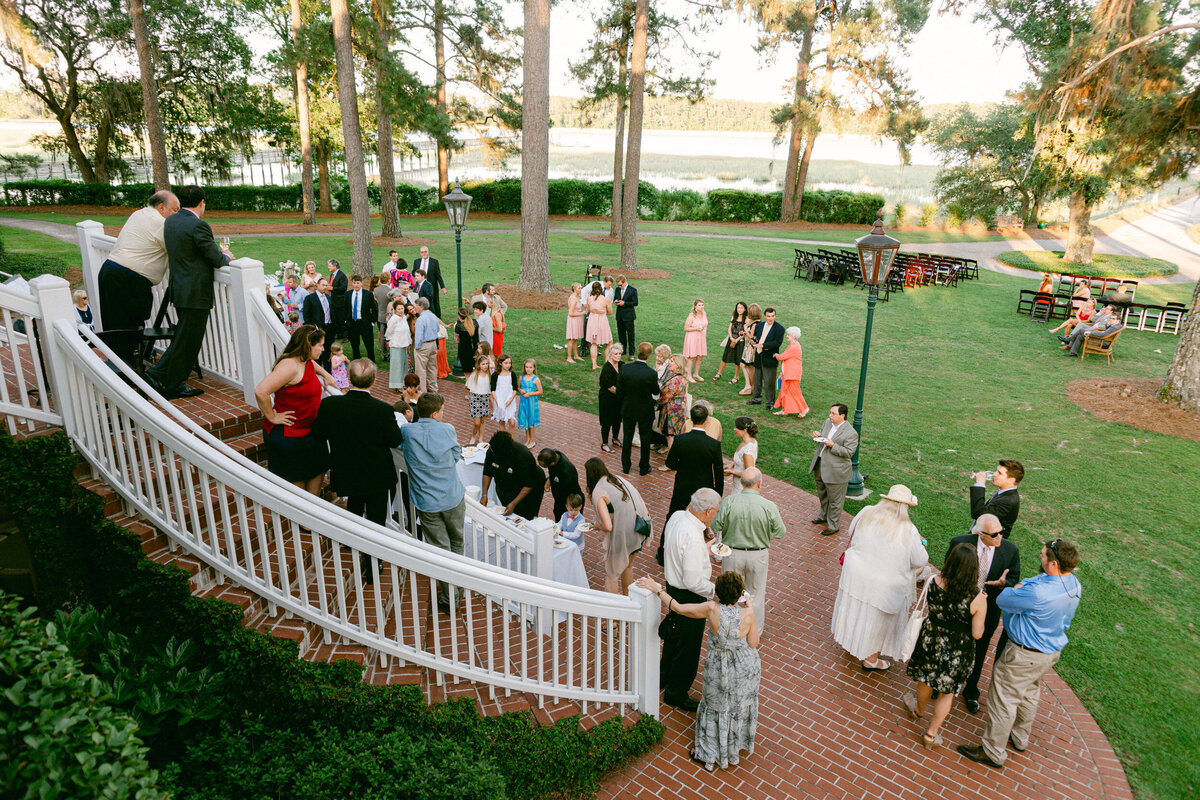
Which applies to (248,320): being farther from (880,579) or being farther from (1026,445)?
(1026,445)

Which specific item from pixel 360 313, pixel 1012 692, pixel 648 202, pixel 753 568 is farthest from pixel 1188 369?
pixel 648 202

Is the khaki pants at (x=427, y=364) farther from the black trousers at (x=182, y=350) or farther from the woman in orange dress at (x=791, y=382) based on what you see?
the woman in orange dress at (x=791, y=382)

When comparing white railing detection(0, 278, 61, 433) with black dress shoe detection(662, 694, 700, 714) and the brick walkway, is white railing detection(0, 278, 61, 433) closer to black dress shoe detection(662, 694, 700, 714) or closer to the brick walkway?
the brick walkway

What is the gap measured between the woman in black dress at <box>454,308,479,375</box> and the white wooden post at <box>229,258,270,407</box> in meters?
6.60

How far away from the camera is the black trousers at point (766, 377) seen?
12.9 meters

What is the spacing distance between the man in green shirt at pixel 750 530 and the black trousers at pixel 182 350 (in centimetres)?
471

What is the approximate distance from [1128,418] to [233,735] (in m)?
15.1

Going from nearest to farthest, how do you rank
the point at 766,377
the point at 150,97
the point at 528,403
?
the point at 528,403
the point at 766,377
the point at 150,97

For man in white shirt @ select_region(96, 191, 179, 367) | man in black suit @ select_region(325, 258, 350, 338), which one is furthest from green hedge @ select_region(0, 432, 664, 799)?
man in black suit @ select_region(325, 258, 350, 338)

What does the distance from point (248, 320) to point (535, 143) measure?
605 inches

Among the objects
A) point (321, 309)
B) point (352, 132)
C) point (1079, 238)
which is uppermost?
point (352, 132)

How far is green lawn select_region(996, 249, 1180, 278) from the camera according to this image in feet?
103

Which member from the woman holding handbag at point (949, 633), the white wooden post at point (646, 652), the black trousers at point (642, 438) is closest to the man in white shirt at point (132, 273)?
the white wooden post at point (646, 652)

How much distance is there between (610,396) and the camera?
1041 centimetres
